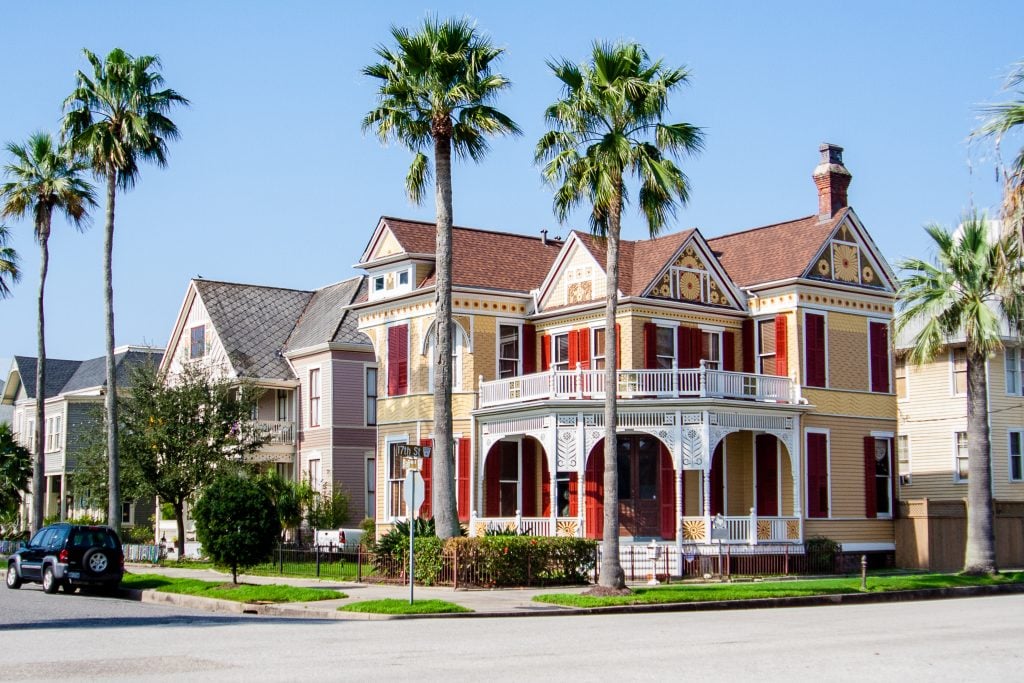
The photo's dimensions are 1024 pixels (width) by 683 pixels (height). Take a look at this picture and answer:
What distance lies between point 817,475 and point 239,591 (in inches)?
726

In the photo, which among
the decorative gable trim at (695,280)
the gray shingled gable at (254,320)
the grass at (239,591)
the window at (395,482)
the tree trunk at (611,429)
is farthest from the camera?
the gray shingled gable at (254,320)

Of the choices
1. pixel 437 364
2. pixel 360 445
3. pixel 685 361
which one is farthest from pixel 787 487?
pixel 360 445

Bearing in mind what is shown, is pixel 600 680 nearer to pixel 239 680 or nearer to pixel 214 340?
pixel 239 680

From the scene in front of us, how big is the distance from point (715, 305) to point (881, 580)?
33.2 ft

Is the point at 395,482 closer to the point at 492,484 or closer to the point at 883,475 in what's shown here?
the point at 492,484

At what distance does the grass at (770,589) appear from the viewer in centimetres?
2570

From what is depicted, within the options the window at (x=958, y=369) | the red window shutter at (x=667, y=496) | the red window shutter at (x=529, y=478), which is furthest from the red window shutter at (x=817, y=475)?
the window at (x=958, y=369)

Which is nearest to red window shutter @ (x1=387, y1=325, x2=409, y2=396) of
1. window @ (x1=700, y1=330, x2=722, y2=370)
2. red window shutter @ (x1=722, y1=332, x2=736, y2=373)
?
window @ (x1=700, y1=330, x2=722, y2=370)

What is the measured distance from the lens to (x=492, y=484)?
39000 mm

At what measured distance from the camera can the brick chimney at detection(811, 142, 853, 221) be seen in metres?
39.6

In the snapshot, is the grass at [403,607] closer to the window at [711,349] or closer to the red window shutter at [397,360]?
the window at [711,349]

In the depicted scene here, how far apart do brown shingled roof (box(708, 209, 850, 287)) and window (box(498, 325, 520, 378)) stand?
283 inches

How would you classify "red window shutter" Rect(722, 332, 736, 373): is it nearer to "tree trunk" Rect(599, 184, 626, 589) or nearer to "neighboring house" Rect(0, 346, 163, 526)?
"tree trunk" Rect(599, 184, 626, 589)

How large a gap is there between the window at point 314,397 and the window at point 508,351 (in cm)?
1203
